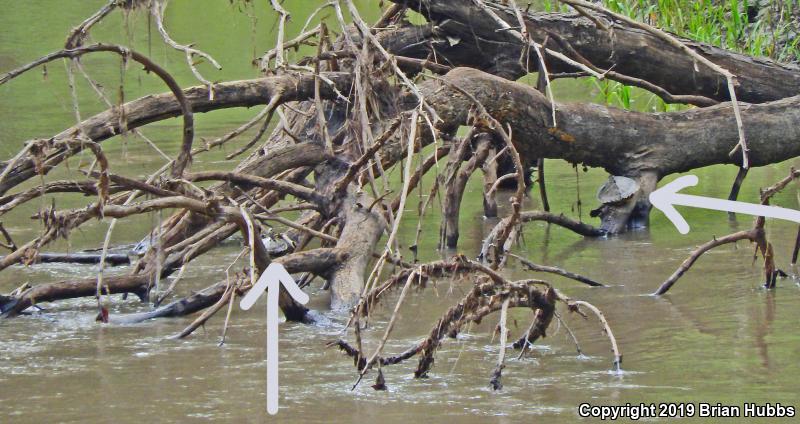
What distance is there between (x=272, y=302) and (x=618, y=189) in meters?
3.50

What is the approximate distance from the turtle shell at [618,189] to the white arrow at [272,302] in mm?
2480

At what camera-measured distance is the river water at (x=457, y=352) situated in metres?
4.20

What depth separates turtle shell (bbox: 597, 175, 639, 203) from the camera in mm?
7637

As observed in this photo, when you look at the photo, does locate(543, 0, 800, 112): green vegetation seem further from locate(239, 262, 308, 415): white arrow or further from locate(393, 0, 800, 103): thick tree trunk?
locate(239, 262, 308, 415): white arrow

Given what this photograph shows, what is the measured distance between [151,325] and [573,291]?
1.92m

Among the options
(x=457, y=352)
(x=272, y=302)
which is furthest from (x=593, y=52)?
(x=272, y=302)

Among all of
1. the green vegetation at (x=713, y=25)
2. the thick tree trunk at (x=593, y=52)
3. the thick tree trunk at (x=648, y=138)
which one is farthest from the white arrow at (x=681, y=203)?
the green vegetation at (x=713, y=25)

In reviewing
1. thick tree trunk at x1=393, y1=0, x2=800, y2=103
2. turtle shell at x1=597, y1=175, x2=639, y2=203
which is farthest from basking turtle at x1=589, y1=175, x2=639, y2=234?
thick tree trunk at x1=393, y1=0, x2=800, y2=103

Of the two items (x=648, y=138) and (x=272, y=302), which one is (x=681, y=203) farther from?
(x=272, y=302)

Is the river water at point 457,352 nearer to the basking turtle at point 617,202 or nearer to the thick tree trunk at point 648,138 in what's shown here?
the basking turtle at point 617,202

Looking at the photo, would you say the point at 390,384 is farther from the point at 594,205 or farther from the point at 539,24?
the point at 594,205

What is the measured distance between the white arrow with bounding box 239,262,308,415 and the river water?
0.05 metres

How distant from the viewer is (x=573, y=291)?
6039 millimetres

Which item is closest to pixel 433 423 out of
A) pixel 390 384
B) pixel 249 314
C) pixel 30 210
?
pixel 390 384
